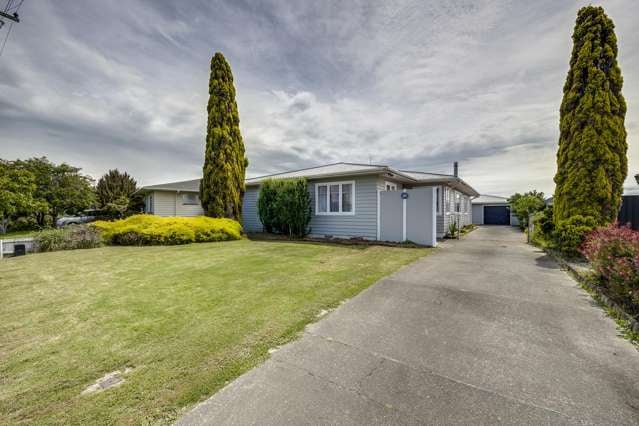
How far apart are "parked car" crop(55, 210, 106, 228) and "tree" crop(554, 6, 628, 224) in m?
29.0

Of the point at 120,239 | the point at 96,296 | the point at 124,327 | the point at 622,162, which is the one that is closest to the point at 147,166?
the point at 120,239

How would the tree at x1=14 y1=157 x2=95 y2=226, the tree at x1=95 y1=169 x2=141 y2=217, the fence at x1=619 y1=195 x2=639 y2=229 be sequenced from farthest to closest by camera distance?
the tree at x1=95 y1=169 x2=141 y2=217, the tree at x1=14 y1=157 x2=95 y2=226, the fence at x1=619 y1=195 x2=639 y2=229

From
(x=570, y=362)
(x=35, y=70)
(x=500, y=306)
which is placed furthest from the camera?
(x=35, y=70)

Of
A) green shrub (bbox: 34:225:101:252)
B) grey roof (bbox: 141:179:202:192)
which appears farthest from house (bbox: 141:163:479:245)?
grey roof (bbox: 141:179:202:192)

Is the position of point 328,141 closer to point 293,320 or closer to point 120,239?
point 120,239

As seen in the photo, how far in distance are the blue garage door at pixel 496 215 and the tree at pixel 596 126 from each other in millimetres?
22009

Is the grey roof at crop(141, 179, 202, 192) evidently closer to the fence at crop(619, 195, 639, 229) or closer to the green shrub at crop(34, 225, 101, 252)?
the green shrub at crop(34, 225, 101, 252)

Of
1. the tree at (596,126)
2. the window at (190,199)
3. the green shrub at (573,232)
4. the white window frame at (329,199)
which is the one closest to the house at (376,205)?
the white window frame at (329,199)

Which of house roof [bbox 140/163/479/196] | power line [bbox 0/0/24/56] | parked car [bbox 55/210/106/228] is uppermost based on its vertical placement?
power line [bbox 0/0/24/56]

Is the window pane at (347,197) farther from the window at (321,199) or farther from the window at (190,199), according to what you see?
the window at (190,199)

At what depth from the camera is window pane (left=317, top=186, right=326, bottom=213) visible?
483 inches

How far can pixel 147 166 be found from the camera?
55.4ft

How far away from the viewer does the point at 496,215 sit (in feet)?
91.3

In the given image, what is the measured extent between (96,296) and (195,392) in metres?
3.65
